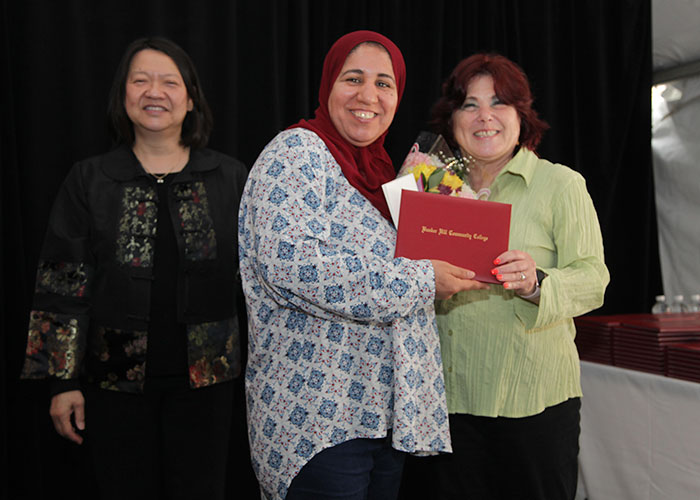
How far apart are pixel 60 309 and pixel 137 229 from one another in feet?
1.04

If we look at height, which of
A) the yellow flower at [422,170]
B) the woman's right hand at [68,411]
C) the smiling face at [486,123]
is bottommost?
the woman's right hand at [68,411]

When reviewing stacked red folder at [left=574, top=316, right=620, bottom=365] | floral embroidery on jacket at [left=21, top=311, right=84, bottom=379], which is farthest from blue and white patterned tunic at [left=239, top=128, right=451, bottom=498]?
stacked red folder at [left=574, top=316, right=620, bottom=365]

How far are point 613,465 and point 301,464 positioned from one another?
5.84ft

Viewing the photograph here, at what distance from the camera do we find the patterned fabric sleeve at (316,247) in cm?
119

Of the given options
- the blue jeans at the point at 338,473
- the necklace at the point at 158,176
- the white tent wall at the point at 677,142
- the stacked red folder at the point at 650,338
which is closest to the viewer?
the blue jeans at the point at 338,473

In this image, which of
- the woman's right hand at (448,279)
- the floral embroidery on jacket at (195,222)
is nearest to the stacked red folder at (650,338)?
the woman's right hand at (448,279)

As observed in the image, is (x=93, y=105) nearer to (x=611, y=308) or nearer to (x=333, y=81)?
(x=333, y=81)

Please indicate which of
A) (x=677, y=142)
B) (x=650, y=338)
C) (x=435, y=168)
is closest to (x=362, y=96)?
(x=435, y=168)

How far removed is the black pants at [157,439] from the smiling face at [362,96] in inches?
36.4

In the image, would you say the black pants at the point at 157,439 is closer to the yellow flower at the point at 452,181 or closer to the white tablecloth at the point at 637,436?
the yellow flower at the point at 452,181

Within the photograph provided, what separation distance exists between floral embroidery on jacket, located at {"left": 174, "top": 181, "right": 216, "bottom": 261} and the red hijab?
0.60 meters

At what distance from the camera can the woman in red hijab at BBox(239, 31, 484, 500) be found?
3.96ft

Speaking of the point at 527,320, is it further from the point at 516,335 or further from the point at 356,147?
the point at 356,147

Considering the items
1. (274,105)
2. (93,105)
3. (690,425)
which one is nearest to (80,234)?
(93,105)
